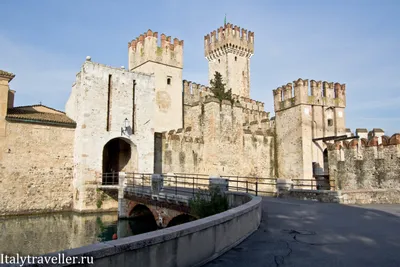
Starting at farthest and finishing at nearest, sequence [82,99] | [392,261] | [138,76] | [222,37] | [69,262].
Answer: [222,37], [138,76], [82,99], [392,261], [69,262]

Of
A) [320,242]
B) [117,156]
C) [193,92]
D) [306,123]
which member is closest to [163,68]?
[193,92]

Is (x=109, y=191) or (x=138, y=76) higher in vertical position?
(x=138, y=76)

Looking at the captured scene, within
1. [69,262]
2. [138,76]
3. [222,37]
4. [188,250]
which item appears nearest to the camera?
[69,262]

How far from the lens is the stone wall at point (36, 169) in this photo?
18719 millimetres

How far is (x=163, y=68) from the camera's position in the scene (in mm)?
30641

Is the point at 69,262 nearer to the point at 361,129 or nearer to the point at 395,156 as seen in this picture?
the point at 395,156

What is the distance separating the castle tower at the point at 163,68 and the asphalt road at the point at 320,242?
21.4 meters

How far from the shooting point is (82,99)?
835 inches

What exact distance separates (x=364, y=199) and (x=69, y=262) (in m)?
14.1

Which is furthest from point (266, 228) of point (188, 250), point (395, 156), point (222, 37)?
point (222, 37)

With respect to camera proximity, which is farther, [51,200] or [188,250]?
[51,200]

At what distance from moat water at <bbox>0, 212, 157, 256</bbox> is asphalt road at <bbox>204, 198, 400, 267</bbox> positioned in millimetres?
8892

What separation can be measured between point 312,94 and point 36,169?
23253mm

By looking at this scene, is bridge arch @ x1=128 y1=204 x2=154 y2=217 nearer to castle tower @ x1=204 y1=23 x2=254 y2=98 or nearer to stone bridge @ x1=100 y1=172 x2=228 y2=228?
stone bridge @ x1=100 y1=172 x2=228 y2=228
